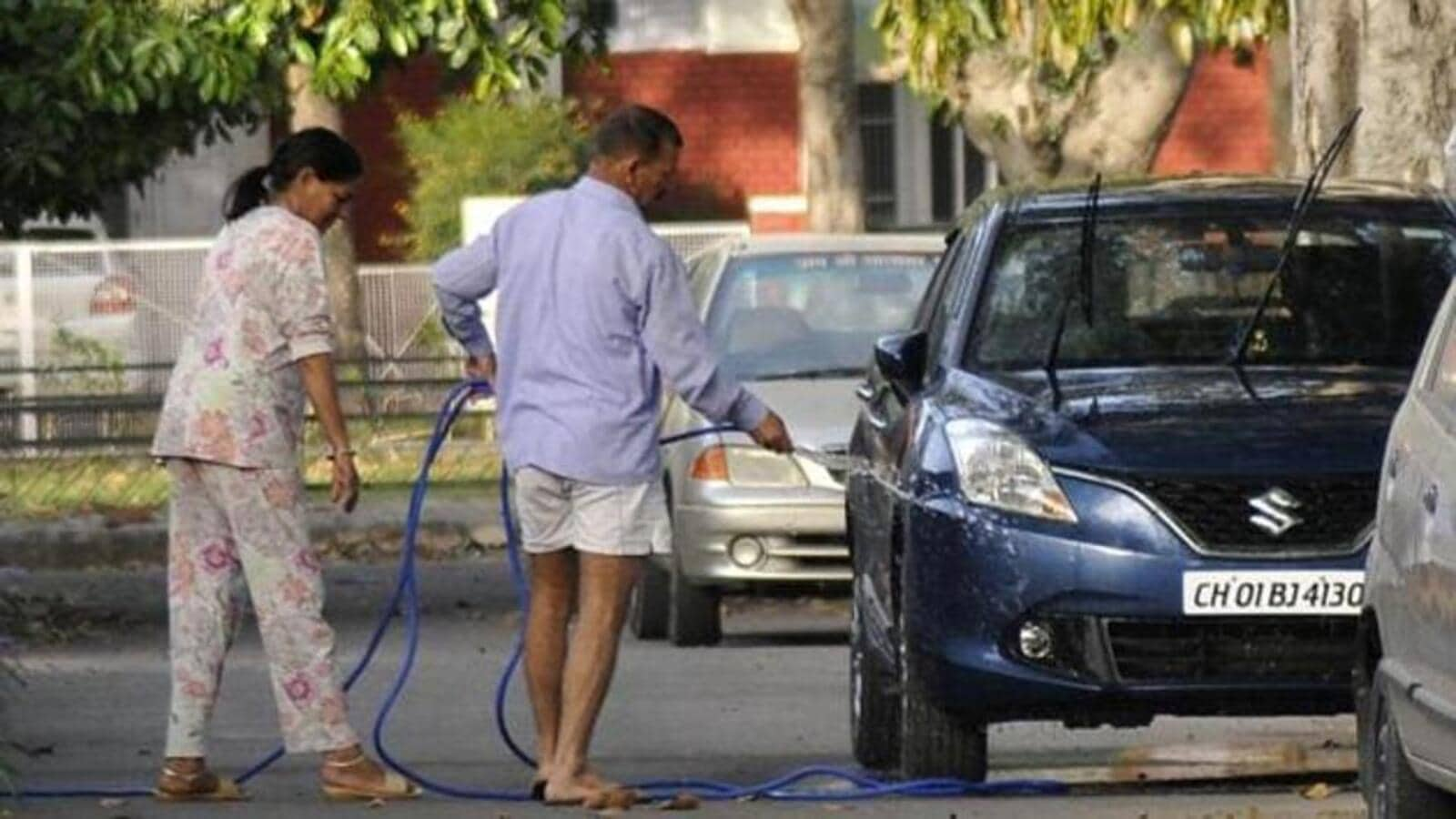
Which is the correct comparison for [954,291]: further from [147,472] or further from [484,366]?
[147,472]

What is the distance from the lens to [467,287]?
38.8 feet

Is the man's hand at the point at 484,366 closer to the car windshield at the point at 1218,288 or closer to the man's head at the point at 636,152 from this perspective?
the man's head at the point at 636,152

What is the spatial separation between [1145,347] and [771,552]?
526 centimetres

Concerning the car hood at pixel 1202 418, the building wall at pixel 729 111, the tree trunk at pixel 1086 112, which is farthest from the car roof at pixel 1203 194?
the building wall at pixel 729 111

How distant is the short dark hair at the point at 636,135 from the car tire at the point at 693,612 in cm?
618

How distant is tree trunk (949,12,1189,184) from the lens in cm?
3212

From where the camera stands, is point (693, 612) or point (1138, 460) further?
point (693, 612)

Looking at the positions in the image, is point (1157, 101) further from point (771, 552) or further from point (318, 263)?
point (318, 263)

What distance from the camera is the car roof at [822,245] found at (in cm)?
1867

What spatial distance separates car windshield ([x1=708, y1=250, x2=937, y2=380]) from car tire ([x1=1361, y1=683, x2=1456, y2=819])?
8589 mm

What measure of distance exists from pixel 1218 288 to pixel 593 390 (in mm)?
2050

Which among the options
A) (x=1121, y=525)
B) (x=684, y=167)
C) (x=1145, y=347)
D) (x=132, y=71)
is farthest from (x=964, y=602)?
(x=684, y=167)

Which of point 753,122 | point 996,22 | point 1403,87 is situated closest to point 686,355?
point 1403,87

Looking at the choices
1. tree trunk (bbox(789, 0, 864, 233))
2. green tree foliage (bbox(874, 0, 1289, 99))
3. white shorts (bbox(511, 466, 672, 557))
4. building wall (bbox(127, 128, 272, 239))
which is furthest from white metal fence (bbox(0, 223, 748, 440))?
white shorts (bbox(511, 466, 672, 557))
